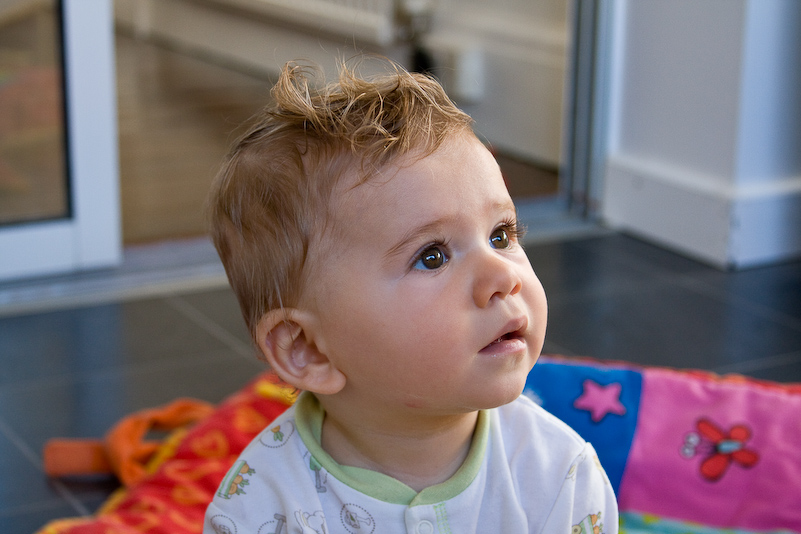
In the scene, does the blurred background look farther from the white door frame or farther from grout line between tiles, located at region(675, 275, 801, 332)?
grout line between tiles, located at region(675, 275, 801, 332)

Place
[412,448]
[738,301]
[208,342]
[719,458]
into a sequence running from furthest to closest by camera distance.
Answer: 1. [738,301]
2. [208,342]
3. [719,458]
4. [412,448]

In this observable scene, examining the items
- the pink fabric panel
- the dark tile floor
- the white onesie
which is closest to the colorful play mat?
the pink fabric panel

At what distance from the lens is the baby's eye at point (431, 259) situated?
0.78 m

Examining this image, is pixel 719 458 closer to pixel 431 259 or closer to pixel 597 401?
pixel 597 401

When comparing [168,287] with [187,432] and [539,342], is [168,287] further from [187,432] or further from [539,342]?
[539,342]

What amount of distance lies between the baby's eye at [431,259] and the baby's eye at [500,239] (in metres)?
0.06

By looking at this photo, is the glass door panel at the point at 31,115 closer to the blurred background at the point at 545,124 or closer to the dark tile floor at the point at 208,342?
the blurred background at the point at 545,124

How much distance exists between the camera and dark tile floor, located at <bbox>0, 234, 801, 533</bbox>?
1.59 meters

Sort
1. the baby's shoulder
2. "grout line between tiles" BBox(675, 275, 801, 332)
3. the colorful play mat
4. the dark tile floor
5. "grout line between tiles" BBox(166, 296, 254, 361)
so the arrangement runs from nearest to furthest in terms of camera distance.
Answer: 1. the baby's shoulder
2. the colorful play mat
3. the dark tile floor
4. "grout line between tiles" BBox(166, 296, 254, 361)
5. "grout line between tiles" BBox(675, 275, 801, 332)

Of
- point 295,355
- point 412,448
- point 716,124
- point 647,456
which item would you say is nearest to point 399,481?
point 412,448

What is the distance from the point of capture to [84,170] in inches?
87.0

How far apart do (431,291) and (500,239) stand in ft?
0.31

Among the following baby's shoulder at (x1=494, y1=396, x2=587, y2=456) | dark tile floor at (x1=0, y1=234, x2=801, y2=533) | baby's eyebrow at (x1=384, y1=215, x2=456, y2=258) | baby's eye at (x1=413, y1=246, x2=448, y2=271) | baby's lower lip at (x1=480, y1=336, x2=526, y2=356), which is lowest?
dark tile floor at (x1=0, y1=234, x2=801, y2=533)

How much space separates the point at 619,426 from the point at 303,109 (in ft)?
2.44
